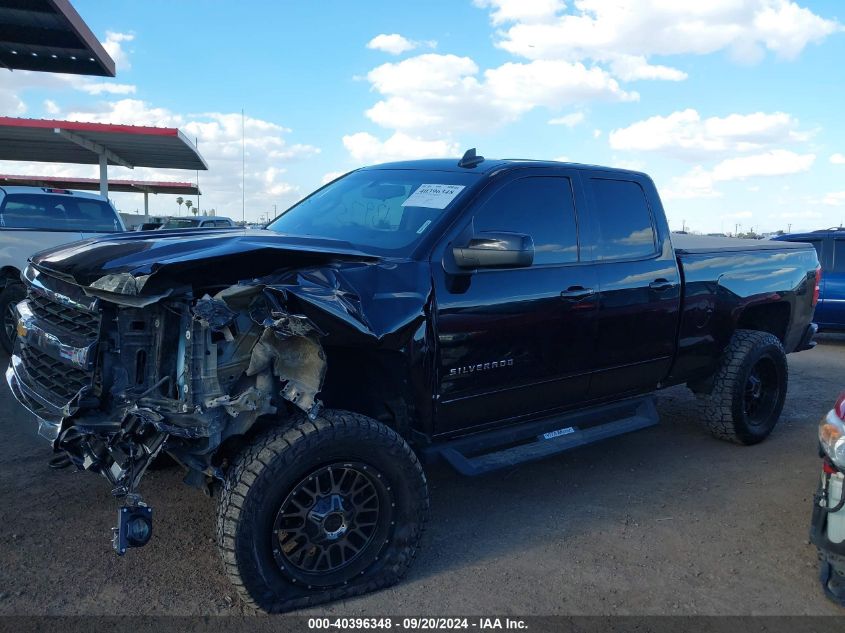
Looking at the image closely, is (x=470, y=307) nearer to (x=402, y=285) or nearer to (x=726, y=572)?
(x=402, y=285)

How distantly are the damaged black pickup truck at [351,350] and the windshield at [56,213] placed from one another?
5302 millimetres

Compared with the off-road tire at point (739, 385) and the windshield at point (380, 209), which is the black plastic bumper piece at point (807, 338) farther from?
the windshield at point (380, 209)

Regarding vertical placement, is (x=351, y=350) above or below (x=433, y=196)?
below

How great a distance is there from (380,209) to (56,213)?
6.38 m

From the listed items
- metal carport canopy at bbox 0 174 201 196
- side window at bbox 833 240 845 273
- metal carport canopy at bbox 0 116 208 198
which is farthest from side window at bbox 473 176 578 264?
metal carport canopy at bbox 0 174 201 196

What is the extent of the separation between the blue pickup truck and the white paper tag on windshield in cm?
837

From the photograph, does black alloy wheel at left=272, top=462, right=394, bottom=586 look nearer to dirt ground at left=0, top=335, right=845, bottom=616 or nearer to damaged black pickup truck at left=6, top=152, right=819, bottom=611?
damaged black pickup truck at left=6, top=152, right=819, bottom=611

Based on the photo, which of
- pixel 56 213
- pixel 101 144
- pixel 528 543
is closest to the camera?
pixel 528 543

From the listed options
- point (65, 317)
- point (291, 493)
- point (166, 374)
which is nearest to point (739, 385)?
point (291, 493)

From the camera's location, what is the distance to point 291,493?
116 inches

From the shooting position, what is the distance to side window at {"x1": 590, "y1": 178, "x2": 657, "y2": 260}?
436 centimetres

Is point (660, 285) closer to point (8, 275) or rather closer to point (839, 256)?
point (8, 275)

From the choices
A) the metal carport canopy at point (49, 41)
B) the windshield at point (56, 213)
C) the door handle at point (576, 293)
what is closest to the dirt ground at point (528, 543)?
the door handle at point (576, 293)

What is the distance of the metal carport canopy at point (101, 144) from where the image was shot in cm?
2131
